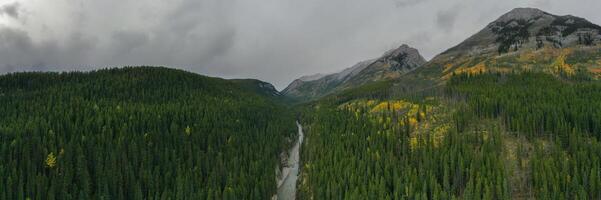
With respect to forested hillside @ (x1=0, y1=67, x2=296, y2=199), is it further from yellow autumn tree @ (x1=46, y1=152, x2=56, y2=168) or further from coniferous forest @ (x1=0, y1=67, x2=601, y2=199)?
coniferous forest @ (x1=0, y1=67, x2=601, y2=199)

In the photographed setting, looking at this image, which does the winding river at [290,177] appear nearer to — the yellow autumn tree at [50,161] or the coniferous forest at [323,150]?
the coniferous forest at [323,150]

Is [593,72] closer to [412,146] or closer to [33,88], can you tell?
[412,146]

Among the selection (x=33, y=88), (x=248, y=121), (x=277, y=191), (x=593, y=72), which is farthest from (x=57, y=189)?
(x=593, y=72)

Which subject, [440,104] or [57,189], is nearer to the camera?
[57,189]

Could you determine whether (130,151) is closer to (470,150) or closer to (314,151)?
(314,151)

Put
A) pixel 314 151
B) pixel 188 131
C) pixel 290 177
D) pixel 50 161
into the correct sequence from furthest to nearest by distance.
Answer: pixel 188 131 < pixel 314 151 < pixel 290 177 < pixel 50 161

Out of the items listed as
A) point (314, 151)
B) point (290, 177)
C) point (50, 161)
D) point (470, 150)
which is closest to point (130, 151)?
point (50, 161)
